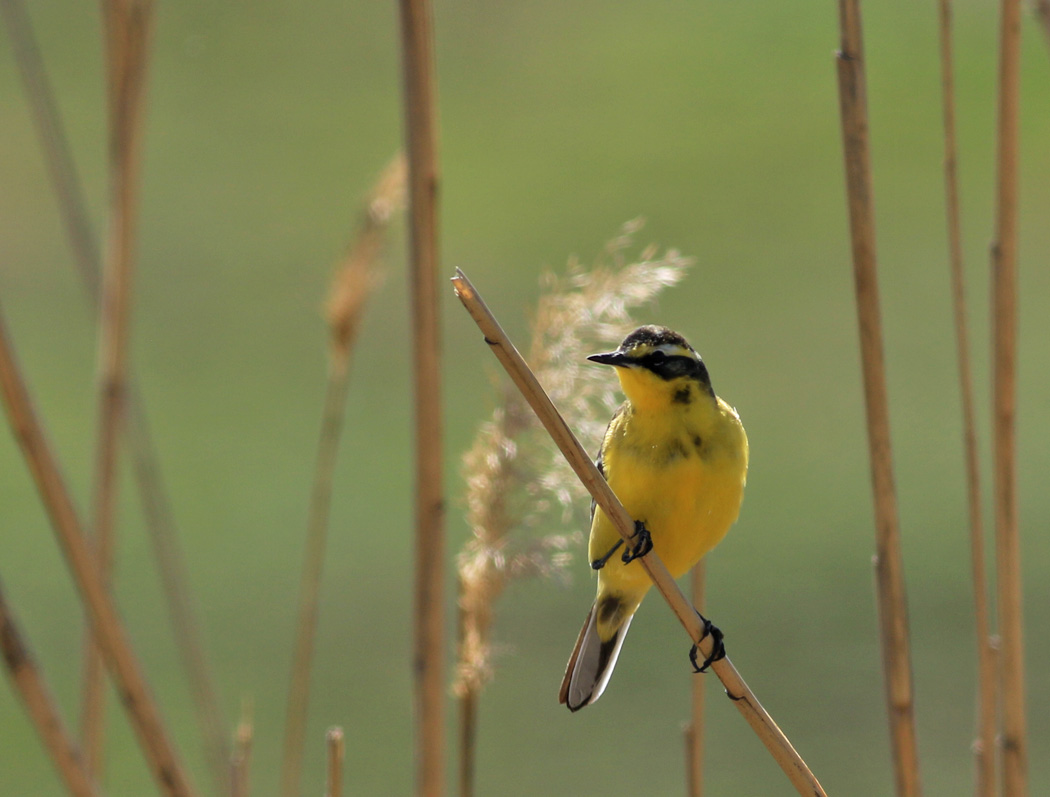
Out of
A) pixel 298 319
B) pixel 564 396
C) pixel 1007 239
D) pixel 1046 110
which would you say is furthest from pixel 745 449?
pixel 1046 110

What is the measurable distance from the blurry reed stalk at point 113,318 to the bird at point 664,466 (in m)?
0.77

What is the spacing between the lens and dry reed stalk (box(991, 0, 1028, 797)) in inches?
69.9

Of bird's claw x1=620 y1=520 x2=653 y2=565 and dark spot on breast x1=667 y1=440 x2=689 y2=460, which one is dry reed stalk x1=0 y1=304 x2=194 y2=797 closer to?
bird's claw x1=620 y1=520 x2=653 y2=565

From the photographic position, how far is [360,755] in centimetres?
409

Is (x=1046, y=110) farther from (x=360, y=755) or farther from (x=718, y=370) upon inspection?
(x=360, y=755)

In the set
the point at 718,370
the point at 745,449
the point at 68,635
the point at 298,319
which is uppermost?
the point at 298,319

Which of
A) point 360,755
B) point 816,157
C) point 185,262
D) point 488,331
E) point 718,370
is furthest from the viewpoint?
point 816,157

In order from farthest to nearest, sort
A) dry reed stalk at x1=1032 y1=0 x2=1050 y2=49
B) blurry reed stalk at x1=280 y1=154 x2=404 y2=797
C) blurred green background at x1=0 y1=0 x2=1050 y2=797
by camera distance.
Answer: blurred green background at x1=0 y1=0 x2=1050 y2=797
blurry reed stalk at x1=280 y1=154 x2=404 y2=797
dry reed stalk at x1=1032 y1=0 x2=1050 y2=49

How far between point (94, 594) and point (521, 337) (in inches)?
165

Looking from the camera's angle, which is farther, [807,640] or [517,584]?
[807,640]

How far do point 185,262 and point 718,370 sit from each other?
290 centimetres

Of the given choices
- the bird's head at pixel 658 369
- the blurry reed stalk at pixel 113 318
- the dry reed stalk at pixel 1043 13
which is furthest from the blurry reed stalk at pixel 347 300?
the dry reed stalk at pixel 1043 13

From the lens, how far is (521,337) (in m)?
5.76

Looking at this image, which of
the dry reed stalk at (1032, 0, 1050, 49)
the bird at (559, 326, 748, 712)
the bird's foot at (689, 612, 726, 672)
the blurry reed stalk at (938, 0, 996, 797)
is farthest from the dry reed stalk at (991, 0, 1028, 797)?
the bird's foot at (689, 612, 726, 672)
